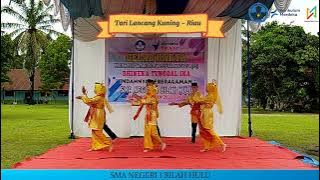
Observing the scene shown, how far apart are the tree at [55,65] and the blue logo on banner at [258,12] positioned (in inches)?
257

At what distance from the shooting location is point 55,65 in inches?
581

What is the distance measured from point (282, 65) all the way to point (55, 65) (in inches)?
367

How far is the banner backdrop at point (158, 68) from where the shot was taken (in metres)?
9.30

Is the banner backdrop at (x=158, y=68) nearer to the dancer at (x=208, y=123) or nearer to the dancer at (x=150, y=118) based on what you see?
the dancer at (x=208, y=123)

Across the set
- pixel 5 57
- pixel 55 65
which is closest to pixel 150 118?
pixel 5 57

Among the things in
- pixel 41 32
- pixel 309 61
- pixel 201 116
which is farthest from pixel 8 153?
pixel 309 61

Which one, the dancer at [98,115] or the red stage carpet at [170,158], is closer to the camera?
the red stage carpet at [170,158]

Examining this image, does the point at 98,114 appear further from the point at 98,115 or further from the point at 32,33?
the point at 32,33

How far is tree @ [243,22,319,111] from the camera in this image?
16.8 m

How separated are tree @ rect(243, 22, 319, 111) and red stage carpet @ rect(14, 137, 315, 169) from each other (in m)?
9.39

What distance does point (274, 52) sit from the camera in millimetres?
19531

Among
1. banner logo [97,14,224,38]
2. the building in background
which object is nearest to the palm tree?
the building in background

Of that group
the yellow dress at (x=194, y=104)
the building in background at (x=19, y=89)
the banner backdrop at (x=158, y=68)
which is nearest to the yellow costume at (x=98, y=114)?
the yellow dress at (x=194, y=104)

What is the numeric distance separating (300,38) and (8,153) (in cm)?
1338
